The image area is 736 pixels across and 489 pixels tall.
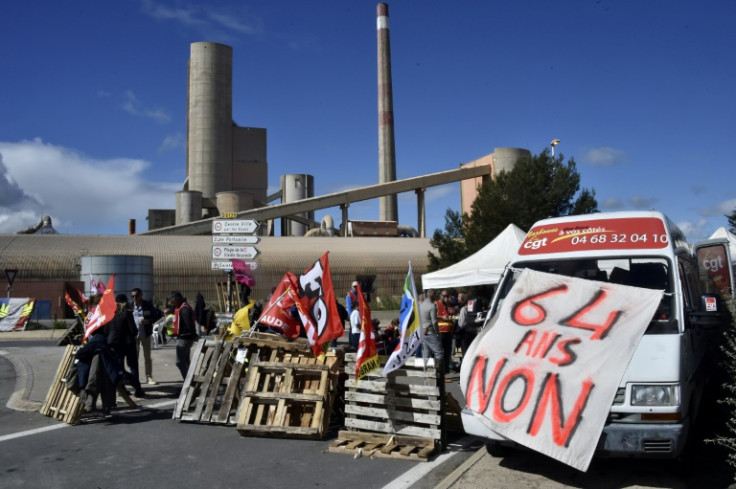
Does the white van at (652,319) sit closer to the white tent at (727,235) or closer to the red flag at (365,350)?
the red flag at (365,350)

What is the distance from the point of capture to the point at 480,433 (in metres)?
6.06

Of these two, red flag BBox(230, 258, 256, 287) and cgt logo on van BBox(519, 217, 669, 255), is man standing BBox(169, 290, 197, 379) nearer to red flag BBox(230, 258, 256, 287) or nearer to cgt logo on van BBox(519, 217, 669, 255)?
red flag BBox(230, 258, 256, 287)

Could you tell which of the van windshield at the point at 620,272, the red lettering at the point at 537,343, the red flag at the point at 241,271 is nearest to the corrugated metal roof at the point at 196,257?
the red flag at the point at 241,271

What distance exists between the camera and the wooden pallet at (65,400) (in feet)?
28.8

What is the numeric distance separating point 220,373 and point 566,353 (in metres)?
4.94

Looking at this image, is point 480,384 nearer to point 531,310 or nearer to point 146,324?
point 531,310

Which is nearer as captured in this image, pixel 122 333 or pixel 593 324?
pixel 593 324

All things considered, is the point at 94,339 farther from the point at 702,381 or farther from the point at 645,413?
the point at 702,381

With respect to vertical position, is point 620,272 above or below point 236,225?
below

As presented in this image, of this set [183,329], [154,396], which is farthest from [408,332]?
[154,396]

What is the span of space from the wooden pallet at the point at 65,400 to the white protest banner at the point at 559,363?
563 cm

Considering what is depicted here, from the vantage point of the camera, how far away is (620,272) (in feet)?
23.2

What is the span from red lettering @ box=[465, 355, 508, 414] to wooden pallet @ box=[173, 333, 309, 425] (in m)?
3.13

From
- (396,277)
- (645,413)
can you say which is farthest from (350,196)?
(645,413)
